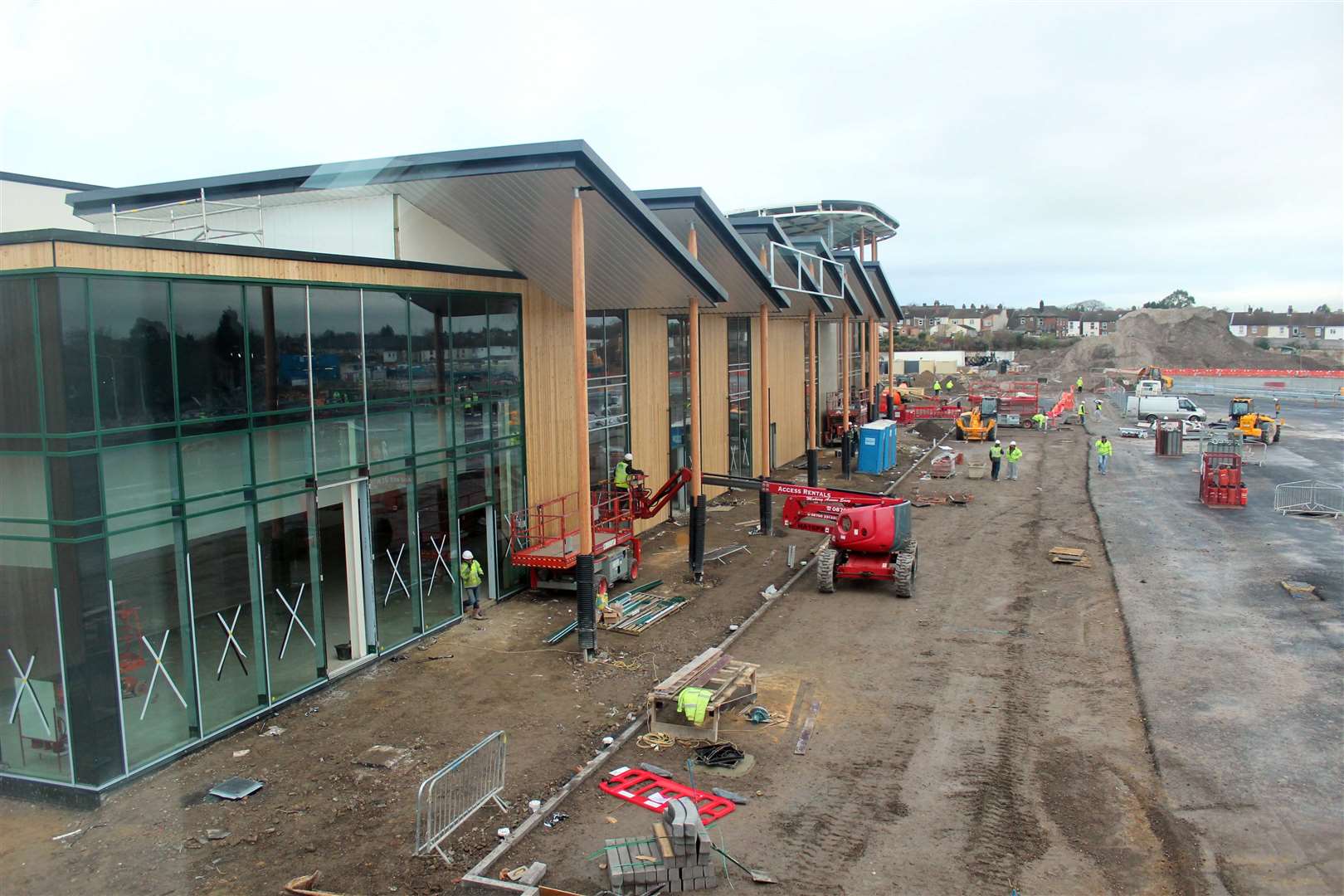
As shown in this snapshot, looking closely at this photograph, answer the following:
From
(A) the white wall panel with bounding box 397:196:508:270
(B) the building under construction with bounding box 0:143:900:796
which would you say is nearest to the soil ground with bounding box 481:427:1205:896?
(B) the building under construction with bounding box 0:143:900:796

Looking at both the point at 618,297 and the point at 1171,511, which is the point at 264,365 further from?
the point at 1171,511

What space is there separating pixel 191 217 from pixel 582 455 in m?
9.71

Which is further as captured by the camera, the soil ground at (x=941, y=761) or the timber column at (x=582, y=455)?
the timber column at (x=582, y=455)

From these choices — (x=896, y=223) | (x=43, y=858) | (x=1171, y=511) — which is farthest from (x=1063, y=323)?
(x=43, y=858)

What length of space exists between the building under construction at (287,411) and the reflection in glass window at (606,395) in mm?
91

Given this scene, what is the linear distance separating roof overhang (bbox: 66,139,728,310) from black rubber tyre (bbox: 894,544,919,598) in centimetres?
812

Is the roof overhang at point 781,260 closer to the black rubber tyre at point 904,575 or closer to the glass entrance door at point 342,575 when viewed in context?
the black rubber tyre at point 904,575

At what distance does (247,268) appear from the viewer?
523 inches

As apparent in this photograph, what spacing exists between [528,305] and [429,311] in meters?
3.32

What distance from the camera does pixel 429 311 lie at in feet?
55.9

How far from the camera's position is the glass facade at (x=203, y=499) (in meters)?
10.9

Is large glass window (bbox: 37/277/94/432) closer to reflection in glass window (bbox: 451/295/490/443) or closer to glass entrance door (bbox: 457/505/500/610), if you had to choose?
reflection in glass window (bbox: 451/295/490/443)

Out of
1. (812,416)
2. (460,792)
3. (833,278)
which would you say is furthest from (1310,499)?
(460,792)

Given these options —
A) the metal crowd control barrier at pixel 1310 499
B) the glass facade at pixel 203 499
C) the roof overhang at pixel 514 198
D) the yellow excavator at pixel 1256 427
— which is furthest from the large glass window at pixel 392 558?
the yellow excavator at pixel 1256 427
